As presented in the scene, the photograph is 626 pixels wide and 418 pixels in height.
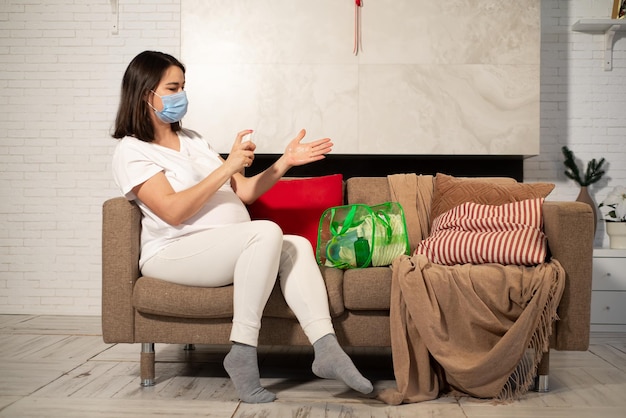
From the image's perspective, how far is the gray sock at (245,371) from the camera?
219cm

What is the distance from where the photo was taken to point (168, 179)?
247 cm

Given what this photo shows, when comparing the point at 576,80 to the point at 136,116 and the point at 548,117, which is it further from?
the point at 136,116

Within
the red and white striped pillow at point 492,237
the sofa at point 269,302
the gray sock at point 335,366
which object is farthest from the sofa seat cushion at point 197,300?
the red and white striped pillow at point 492,237

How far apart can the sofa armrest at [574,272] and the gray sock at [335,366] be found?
75 cm

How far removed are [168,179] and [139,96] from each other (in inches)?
13.5

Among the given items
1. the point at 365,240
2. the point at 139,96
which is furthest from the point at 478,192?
the point at 139,96

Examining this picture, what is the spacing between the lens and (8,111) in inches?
176

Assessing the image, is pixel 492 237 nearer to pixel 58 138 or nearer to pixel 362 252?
pixel 362 252

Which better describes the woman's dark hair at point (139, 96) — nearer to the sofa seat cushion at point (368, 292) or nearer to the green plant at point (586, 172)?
the sofa seat cushion at point (368, 292)

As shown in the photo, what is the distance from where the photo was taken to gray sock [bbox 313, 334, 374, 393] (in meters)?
2.11

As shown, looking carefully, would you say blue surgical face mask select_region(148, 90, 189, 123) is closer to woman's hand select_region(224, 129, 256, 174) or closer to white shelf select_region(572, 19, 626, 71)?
woman's hand select_region(224, 129, 256, 174)

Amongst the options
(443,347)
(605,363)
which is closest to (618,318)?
(605,363)

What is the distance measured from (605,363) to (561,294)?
2.75 ft

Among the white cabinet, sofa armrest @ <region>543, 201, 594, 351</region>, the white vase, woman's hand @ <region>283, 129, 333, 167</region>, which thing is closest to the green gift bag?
woman's hand @ <region>283, 129, 333, 167</region>
